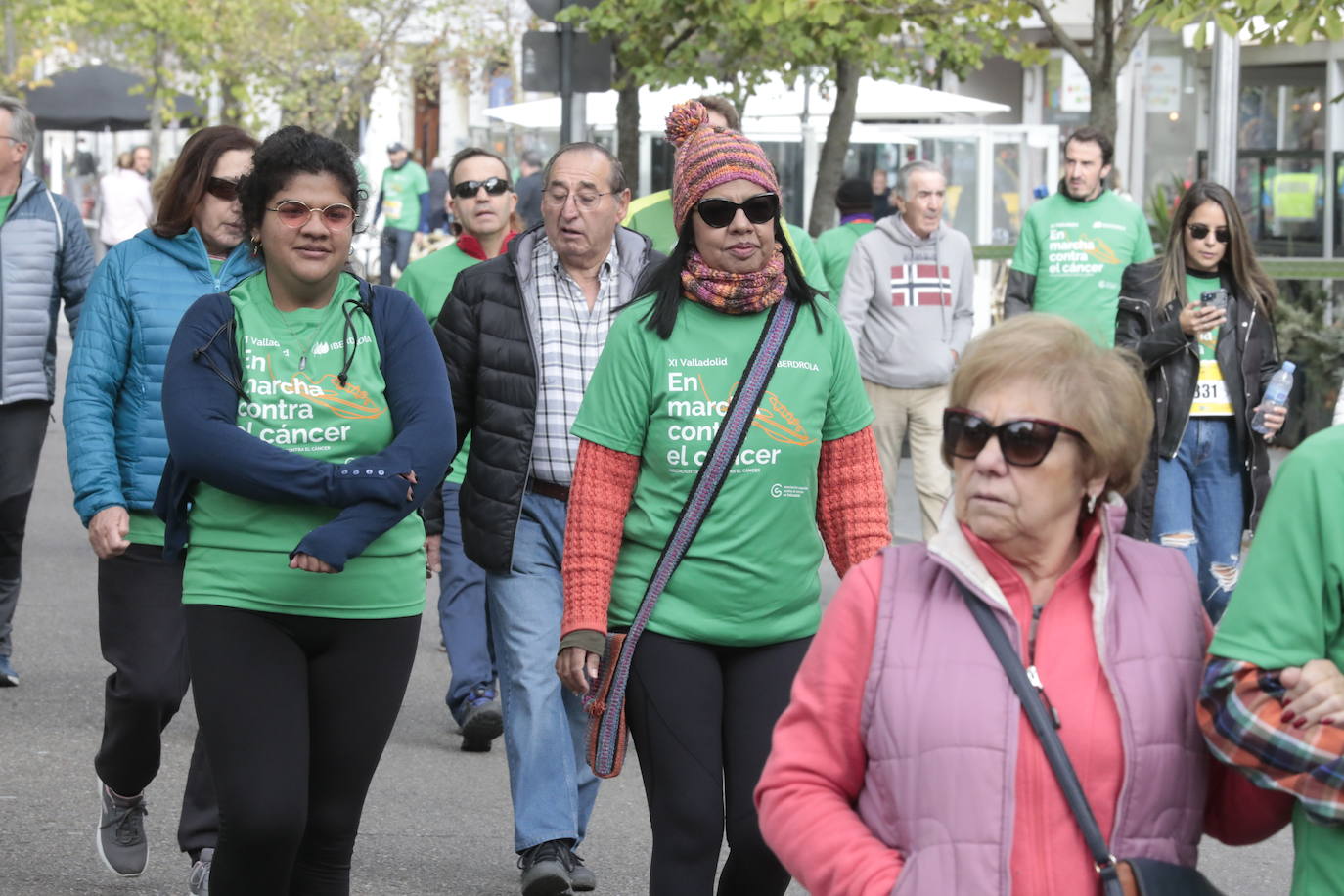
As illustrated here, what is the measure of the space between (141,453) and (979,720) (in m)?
3.30

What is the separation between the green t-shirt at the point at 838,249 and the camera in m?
11.2

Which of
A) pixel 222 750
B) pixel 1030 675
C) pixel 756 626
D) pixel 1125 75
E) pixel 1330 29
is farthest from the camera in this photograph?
pixel 1125 75

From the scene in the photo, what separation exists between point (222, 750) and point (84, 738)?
3.62 meters

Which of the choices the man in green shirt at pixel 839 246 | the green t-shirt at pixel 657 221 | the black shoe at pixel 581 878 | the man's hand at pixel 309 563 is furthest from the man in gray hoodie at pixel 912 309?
the man's hand at pixel 309 563

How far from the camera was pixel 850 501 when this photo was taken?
4523mm

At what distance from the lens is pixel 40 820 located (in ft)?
20.9

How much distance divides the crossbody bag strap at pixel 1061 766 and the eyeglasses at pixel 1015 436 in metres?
0.25

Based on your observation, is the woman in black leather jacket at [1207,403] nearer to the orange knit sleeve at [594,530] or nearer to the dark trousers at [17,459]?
the orange knit sleeve at [594,530]

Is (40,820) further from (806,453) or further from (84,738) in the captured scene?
(806,453)

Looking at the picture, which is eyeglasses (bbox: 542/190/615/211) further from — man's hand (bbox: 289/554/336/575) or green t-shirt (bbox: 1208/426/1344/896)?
green t-shirt (bbox: 1208/426/1344/896)

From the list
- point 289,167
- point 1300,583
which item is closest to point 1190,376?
point 289,167

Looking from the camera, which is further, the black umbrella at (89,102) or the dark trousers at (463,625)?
the black umbrella at (89,102)

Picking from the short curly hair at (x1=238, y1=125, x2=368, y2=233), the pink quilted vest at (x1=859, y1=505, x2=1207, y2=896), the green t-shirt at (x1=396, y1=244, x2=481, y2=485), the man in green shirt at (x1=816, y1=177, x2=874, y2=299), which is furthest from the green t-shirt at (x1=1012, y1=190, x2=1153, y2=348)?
the pink quilted vest at (x1=859, y1=505, x2=1207, y2=896)

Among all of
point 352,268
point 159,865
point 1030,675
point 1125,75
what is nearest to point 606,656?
point 352,268
